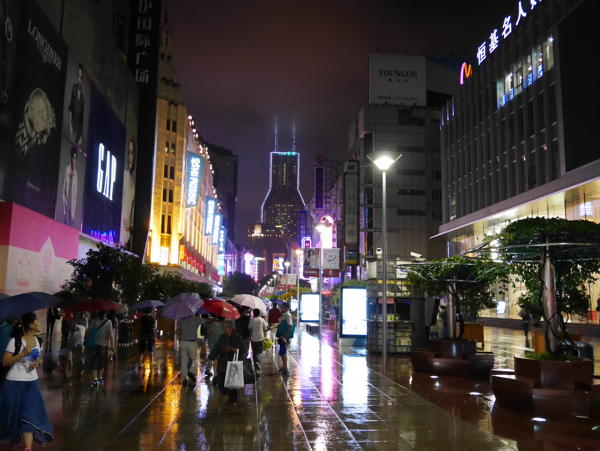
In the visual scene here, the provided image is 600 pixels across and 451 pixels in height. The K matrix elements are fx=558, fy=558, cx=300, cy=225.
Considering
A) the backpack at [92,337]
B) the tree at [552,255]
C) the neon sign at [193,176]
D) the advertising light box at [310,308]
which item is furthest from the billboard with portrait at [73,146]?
the neon sign at [193,176]

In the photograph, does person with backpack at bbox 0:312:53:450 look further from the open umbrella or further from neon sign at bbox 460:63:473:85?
neon sign at bbox 460:63:473:85

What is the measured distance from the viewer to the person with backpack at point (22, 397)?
7.02 metres

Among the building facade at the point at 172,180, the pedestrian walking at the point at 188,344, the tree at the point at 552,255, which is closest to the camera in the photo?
the tree at the point at 552,255

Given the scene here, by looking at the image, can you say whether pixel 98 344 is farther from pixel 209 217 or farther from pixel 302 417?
pixel 209 217

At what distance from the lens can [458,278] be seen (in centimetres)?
1678

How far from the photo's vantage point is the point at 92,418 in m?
9.40

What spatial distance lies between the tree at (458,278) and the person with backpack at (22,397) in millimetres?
10714

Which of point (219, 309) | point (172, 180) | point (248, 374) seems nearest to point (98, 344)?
point (219, 309)

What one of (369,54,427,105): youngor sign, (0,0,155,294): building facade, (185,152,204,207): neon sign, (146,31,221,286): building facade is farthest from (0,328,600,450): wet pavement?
(369,54,427,105): youngor sign

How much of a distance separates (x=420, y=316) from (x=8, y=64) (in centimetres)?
1904

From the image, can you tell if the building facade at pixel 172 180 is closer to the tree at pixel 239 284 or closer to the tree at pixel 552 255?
the tree at pixel 239 284

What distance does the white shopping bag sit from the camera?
10.1 m

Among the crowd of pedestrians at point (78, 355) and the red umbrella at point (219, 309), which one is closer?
the crowd of pedestrians at point (78, 355)

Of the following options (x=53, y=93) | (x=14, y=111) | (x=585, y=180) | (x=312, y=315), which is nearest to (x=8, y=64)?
(x=14, y=111)
